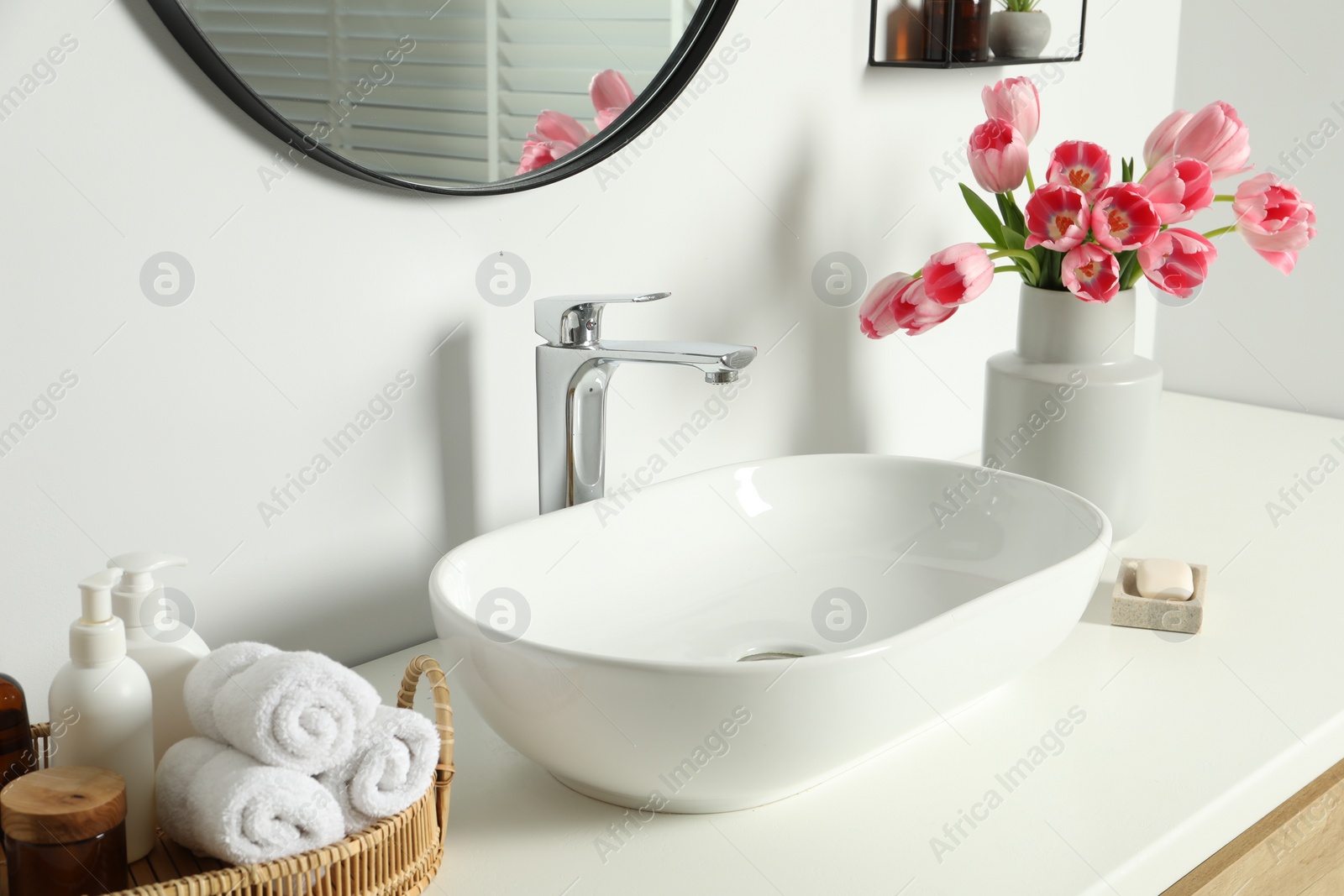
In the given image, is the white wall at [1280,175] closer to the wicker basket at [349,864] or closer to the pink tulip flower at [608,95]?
the pink tulip flower at [608,95]

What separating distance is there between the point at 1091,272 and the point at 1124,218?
0.19ft

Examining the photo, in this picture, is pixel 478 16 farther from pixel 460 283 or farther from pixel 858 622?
pixel 858 622

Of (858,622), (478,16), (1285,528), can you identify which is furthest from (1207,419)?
(478,16)

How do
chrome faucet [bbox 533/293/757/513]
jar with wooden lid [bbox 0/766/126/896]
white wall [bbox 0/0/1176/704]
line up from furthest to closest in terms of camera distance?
1. chrome faucet [bbox 533/293/757/513]
2. white wall [bbox 0/0/1176/704]
3. jar with wooden lid [bbox 0/766/126/896]

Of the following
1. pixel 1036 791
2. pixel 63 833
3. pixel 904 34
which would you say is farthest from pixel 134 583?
pixel 904 34

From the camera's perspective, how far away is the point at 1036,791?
0.83 meters

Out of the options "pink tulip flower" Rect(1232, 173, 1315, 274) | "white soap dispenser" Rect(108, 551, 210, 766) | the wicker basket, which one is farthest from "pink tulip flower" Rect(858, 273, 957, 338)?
"white soap dispenser" Rect(108, 551, 210, 766)

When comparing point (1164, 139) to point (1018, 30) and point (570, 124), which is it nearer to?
point (1018, 30)

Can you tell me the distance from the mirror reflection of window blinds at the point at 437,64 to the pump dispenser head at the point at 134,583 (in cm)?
36

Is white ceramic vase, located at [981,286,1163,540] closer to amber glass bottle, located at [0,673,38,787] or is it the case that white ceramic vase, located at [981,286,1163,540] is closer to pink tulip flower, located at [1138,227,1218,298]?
pink tulip flower, located at [1138,227,1218,298]

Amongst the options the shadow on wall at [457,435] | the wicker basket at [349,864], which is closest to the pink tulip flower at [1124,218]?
the shadow on wall at [457,435]

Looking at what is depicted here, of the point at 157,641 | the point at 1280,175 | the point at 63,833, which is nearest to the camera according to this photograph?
the point at 63,833

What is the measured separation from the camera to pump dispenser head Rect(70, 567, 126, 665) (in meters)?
0.63

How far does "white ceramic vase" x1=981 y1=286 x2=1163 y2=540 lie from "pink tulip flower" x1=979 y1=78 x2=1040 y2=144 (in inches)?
6.9
